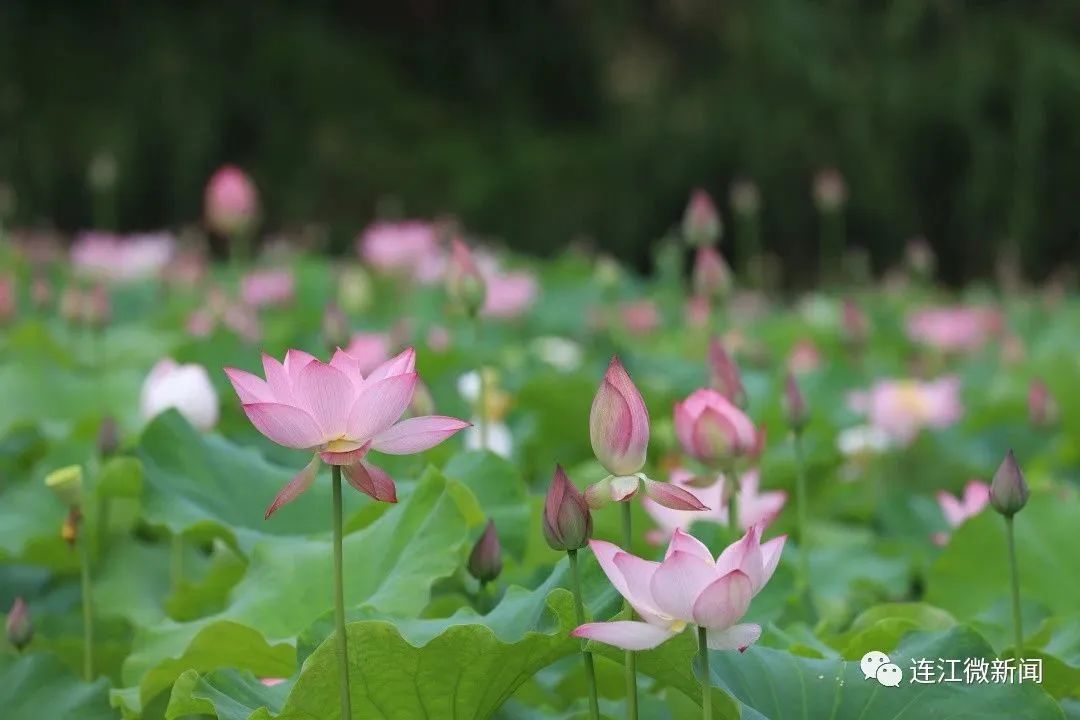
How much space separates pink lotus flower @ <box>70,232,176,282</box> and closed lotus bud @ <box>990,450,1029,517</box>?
2472 mm

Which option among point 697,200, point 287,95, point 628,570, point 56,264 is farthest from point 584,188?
point 628,570

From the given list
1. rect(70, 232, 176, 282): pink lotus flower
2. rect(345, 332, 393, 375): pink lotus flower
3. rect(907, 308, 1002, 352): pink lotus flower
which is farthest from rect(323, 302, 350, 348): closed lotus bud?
rect(70, 232, 176, 282): pink lotus flower

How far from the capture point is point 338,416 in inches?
28.1

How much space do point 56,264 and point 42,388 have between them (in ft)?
6.82

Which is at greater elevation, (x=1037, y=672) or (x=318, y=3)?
(x=318, y=3)

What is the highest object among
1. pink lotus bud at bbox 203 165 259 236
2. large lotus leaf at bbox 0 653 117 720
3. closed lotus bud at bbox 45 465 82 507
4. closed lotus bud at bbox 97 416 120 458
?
pink lotus bud at bbox 203 165 259 236

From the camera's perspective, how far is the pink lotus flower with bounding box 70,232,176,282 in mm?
3082

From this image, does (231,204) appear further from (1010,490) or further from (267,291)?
(1010,490)

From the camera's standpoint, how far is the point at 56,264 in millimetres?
3658

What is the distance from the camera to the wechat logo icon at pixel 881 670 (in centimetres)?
83

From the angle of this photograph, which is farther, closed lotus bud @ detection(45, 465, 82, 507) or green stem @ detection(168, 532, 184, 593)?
green stem @ detection(168, 532, 184, 593)

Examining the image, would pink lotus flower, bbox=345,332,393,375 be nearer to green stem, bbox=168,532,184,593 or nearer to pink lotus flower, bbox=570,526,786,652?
green stem, bbox=168,532,184,593

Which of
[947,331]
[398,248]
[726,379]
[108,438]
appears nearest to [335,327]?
[108,438]

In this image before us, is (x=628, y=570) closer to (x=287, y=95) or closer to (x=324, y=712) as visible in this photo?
(x=324, y=712)
